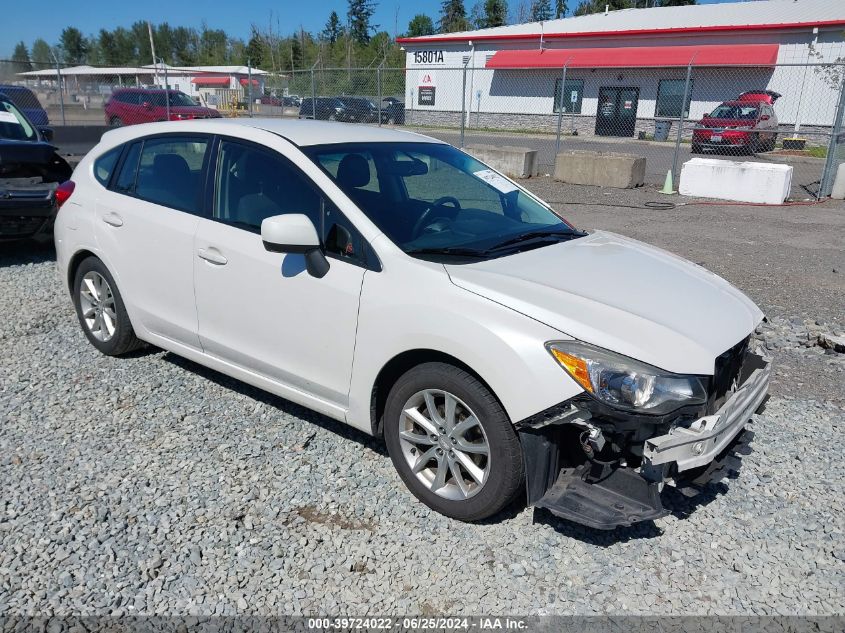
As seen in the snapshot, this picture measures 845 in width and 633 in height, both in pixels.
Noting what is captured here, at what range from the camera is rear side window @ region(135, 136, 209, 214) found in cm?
414

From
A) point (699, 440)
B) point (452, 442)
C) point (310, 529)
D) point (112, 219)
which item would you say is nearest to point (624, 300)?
point (699, 440)

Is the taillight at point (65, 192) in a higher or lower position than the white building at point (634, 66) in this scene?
lower

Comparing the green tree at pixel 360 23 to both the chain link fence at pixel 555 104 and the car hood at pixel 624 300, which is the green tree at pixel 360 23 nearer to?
the chain link fence at pixel 555 104

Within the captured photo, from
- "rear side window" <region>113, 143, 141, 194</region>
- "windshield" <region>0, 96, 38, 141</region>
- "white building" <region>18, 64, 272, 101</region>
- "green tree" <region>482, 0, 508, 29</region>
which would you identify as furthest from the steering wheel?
"green tree" <region>482, 0, 508, 29</region>

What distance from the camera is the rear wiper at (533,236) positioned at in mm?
3611

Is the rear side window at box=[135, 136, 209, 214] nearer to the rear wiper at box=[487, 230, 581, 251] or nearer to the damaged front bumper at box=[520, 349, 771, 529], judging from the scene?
the rear wiper at box=[487, 230, 581, 251]

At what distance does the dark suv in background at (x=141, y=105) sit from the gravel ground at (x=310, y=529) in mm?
20269

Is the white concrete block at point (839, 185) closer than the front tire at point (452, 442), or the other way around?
the front tire at point (452, 442)

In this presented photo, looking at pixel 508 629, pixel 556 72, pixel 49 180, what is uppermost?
pixel 556 72

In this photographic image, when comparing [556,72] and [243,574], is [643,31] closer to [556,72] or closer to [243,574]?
[556,72]

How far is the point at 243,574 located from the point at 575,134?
3311cm

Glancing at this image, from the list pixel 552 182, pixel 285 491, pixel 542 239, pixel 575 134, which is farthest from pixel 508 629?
pixel 575 134

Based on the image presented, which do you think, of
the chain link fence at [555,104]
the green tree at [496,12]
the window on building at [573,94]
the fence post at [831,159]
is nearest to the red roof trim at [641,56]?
the chain link fence at [555,104]

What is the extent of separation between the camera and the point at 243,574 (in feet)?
9.33
